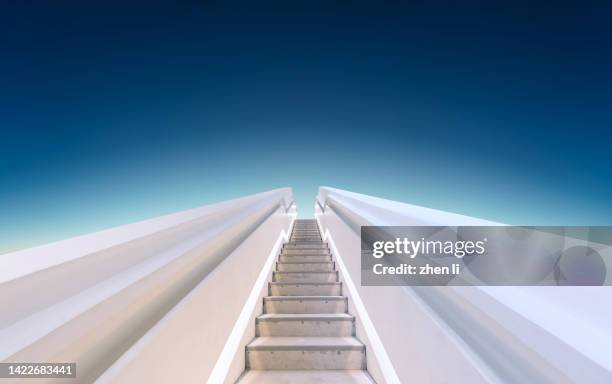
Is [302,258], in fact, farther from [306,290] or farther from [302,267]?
[306,290]

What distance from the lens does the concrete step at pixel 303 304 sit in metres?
2.37

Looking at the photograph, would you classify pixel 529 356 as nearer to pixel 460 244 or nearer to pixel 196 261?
pixel 460 244

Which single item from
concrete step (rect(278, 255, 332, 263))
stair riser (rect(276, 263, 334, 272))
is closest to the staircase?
stair riser (rect(276, 263, 334, 272))

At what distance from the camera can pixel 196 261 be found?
1119 millimetres

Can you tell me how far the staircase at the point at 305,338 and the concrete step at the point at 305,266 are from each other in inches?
5.7

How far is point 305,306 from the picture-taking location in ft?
7.77

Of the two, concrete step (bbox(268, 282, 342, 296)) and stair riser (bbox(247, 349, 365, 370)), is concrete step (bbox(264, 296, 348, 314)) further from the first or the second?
stair riser (bbox(247, 349, 365, 370))

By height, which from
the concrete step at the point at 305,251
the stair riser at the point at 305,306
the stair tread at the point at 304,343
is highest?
the concrete step at the point at 305,251

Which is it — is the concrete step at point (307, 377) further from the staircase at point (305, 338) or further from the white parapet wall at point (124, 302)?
the white parapet wall at point (124, 302)

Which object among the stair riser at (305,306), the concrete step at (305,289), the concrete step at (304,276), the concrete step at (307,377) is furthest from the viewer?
the concrete step at (304,276)

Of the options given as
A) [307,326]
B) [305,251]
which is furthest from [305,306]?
[305,251]

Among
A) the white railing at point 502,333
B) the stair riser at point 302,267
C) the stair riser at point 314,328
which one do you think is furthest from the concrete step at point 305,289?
the white railing at point 502,333

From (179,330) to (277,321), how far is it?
4.12 feet

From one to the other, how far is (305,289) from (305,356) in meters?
0.85
